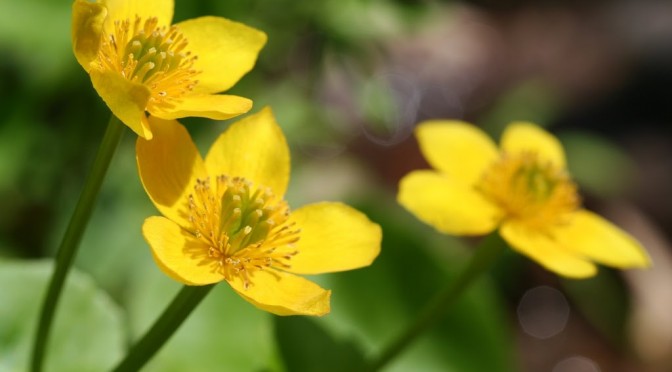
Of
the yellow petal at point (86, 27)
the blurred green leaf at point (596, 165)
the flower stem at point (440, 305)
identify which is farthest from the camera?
the blurred green leaf at point (596, 165)

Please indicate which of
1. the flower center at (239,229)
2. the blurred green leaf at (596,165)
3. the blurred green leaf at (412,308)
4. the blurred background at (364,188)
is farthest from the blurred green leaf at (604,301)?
the flower center at (239,229)

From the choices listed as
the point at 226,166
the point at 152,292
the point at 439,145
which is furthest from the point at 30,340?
the point at 439,145

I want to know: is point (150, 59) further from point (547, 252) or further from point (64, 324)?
point (547, 252)

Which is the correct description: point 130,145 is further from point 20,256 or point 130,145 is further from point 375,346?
point 375,346

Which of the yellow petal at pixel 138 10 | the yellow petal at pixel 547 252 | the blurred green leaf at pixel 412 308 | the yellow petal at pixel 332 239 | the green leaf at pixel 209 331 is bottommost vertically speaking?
the green leaf at pixel 209 331

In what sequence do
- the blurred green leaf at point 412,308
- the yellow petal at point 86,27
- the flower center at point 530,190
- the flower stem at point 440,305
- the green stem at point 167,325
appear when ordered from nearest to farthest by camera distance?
the yellow petal at point 86,27, the green stem at point 167,325, the flower stem at point 440,305, the flower center at point 530,190, the blurred green leaf at point 412,308

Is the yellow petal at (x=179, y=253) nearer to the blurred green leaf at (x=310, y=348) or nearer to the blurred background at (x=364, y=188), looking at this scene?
the blurred background at (x=364, y=188)

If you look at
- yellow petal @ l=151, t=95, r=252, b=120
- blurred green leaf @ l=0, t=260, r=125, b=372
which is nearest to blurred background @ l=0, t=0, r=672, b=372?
blurred green leaf @ l=0, t=260, r=125, b=372
